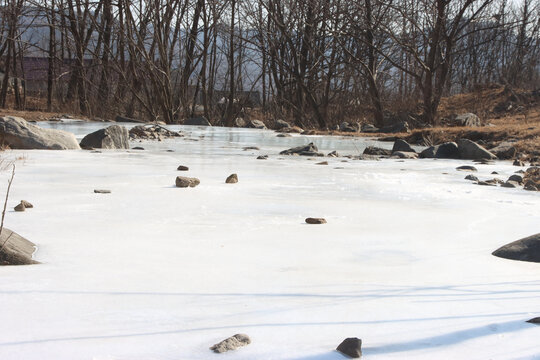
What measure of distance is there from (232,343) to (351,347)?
0.20 meters

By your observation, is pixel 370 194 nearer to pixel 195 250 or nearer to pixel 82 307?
pixel 195 250

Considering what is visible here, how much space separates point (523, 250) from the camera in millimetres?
1817

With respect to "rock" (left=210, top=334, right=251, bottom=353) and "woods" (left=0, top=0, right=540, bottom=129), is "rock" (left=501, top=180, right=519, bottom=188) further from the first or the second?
"woods" (left=0, top=0, right=540, bottom=129)

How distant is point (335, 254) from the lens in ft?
6.06

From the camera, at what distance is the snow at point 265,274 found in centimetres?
107

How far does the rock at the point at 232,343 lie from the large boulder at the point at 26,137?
5.00m

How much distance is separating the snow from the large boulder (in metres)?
2.44

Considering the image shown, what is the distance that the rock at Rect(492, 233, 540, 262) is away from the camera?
1.79 meters

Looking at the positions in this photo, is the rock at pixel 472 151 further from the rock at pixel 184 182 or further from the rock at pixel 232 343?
the rock at pixel 232 343

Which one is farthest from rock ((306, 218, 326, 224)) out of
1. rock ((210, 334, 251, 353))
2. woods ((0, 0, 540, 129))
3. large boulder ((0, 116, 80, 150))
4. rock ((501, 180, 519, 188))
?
woods ((0, 0, 540, 129))

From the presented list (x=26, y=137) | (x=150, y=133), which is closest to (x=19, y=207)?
(x=26, y=137)

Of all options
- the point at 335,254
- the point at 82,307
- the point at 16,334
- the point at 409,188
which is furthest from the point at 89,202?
the point at 409,188

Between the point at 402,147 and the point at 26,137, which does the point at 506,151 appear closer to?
the point at 402,147

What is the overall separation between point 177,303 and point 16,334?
336 millimetres
